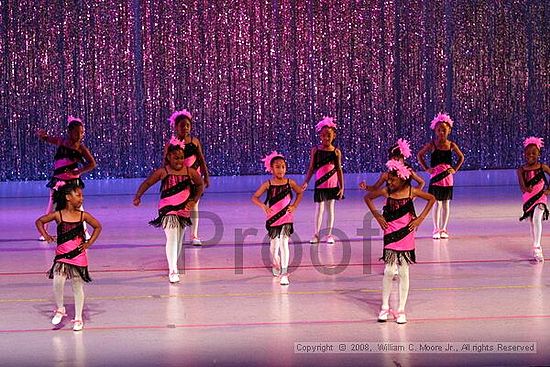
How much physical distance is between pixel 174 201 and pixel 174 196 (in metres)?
0.05

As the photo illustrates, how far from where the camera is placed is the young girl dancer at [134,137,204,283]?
9102mm

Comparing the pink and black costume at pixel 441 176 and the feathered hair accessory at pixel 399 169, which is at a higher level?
the feathered hair accessory at pixel 399 169

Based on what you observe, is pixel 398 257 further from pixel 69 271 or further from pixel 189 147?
pixel 189 147

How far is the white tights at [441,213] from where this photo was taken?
11367 millimetres

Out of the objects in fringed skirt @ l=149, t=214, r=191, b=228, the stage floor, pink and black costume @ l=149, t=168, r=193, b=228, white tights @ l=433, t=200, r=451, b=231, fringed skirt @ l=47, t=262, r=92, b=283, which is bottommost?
the stage floor

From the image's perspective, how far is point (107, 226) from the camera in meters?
12.7

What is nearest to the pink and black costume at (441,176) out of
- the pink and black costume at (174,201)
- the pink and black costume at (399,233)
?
the pink and black costume at (174,201)

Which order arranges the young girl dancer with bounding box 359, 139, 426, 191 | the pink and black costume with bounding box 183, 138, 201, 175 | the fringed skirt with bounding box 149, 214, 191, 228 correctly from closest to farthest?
the young girl dancer with bounding box 359, 139, 426, 191
the fringed skirt with bounding box 149, 214, 191, 228
the pink and black costume with bounding box 183, 138, 201, 175

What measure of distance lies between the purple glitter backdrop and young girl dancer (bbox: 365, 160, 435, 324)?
1092 centimetres

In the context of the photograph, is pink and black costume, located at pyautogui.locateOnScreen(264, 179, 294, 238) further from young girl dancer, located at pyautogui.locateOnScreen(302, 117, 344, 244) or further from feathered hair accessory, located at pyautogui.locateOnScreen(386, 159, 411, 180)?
young girl dancer, located at pyautogui.locateOnScreen(302, 117, 344, 244)

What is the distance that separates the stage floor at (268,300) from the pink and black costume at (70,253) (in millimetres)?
450

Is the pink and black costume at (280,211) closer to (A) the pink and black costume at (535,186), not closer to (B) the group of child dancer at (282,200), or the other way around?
(B) the group of child dancer at (282,200)

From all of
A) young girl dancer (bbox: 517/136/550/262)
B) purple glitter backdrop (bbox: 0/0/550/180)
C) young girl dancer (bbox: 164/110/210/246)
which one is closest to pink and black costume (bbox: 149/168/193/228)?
young girl dancer (bbox: 164/110/210/246)

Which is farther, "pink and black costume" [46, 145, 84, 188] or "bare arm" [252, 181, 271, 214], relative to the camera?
"pink and black costume" [46, 145, 84, 188]
